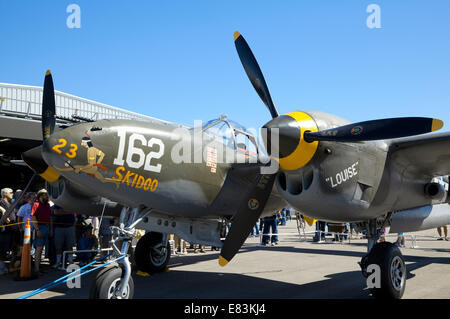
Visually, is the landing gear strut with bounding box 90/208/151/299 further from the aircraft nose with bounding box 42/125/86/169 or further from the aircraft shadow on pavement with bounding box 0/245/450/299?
the aircraft nose with bounding box 42/125/86/169

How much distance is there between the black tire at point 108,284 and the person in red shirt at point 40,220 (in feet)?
14.5

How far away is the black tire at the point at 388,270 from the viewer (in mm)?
5512

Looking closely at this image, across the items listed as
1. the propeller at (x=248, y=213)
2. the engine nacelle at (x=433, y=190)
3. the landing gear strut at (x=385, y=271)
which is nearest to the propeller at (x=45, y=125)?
the propeller at (x=248, y=213)

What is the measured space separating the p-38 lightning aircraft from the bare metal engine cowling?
0.13ft

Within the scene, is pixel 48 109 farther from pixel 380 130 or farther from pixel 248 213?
pixel 380 130

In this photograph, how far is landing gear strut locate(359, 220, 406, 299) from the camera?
5516 mm

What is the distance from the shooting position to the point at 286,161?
518 centimetres

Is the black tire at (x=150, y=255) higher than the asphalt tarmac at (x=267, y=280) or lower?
higher

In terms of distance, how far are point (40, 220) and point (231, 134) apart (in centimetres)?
532

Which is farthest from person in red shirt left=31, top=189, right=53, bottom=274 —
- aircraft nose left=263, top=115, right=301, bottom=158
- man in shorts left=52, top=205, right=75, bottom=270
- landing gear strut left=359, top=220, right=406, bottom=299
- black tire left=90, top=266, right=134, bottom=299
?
landing gear strut left=359, top=220, right=406, bottom=299

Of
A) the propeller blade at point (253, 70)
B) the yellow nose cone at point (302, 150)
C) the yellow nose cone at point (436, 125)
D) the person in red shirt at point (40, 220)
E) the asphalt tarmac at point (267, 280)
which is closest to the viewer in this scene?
the yellow nose cone at point (436, 125)

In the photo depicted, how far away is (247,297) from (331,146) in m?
3.00

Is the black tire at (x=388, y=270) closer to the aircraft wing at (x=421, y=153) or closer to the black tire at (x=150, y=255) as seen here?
the aircraft wing at (x=421, y=153)
